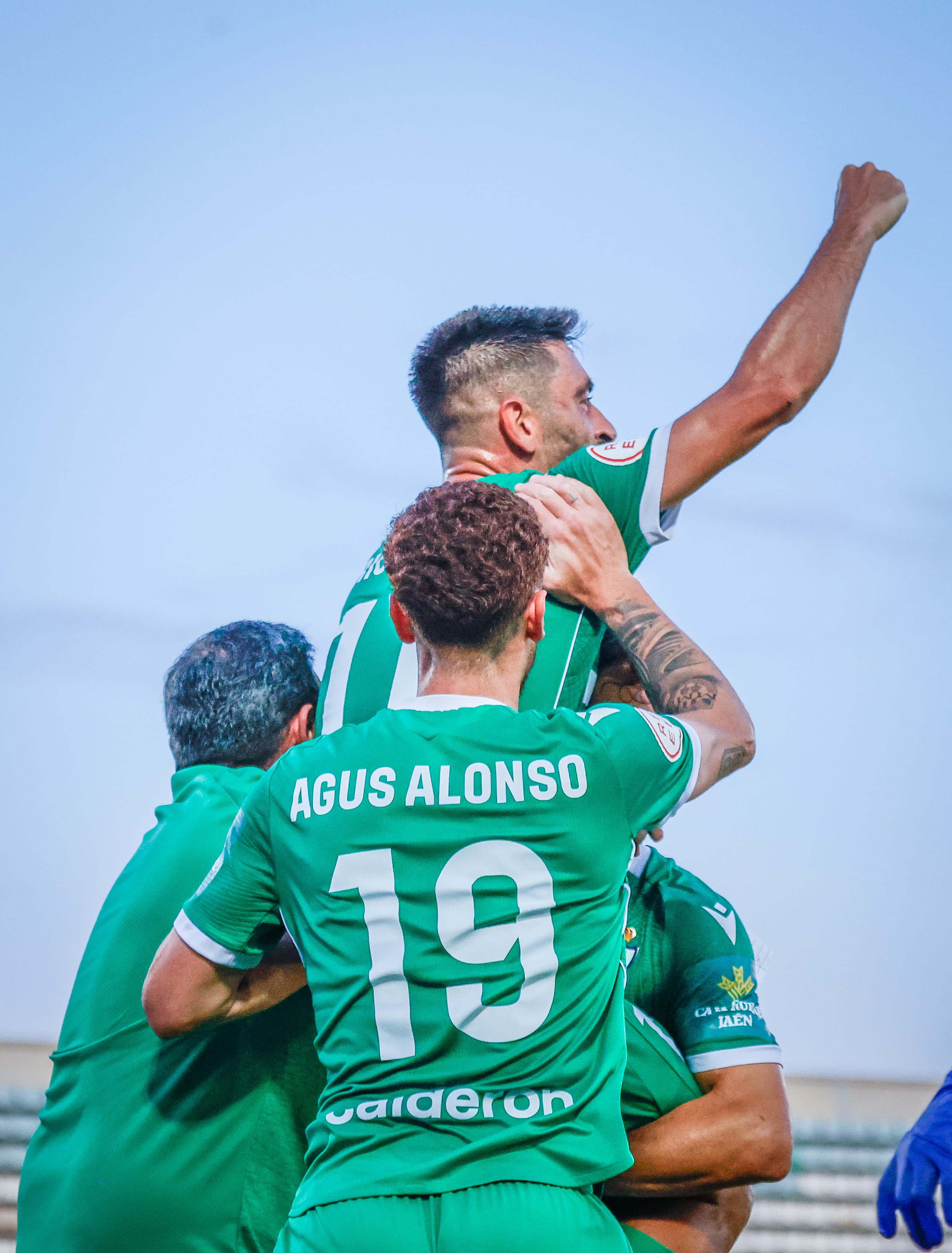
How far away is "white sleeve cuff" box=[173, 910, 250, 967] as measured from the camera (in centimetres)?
252

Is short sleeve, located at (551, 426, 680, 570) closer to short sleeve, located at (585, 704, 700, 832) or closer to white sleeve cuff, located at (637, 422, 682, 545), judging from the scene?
white sleeve cuff, located at (637, 422, 682, 545)

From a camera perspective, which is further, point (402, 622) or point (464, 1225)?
point (402, 622)

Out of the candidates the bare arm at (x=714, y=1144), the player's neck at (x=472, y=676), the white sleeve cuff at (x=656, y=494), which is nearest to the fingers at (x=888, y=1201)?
the bare arm at (x=714, y=1144)

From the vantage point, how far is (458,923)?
226cm

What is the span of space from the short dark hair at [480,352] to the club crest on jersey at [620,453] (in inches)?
23.1

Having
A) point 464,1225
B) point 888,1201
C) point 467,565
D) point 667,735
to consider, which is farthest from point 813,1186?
point 467,565

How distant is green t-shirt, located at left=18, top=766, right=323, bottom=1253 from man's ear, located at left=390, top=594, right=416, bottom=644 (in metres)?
0.86

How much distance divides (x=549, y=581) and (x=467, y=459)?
2.78ft

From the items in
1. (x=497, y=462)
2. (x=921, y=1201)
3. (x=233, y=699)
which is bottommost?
(x=921, y=1201)

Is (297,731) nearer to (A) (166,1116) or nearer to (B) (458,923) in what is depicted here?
(A) (166,1116)

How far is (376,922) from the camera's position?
90.4 inches

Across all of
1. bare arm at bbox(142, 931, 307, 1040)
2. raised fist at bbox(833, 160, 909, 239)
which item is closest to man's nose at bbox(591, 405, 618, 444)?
raised fist at bbox(833, 160, 909, 239)

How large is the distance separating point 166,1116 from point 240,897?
1.07 metres

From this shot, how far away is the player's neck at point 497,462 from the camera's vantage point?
12.2 feet
